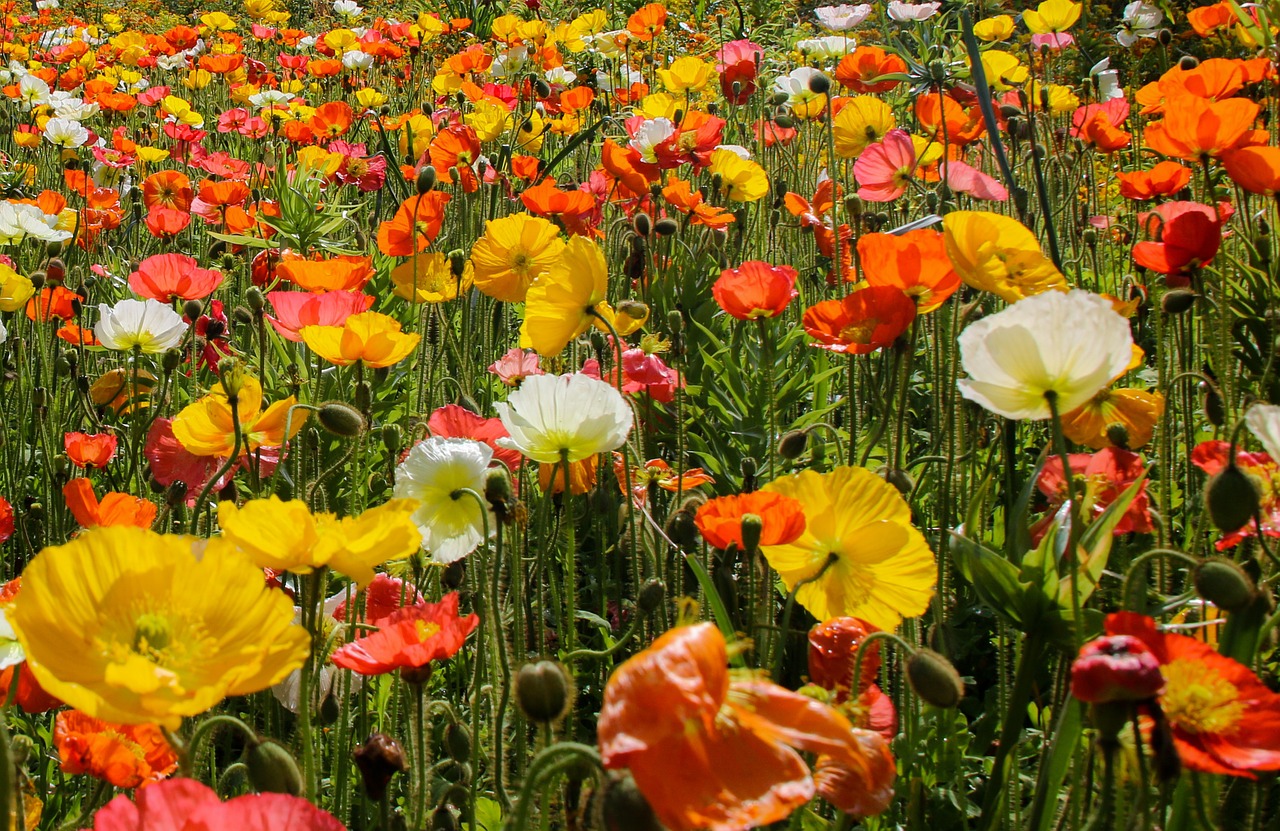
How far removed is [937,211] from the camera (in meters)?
2.79

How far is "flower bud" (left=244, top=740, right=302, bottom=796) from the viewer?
2.96ft

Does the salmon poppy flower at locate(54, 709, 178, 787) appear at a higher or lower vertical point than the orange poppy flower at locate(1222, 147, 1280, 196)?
lower

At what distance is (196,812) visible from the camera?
2.23ft

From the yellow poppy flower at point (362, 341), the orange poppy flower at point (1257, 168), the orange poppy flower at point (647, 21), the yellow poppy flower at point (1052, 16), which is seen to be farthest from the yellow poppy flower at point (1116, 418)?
the orange poppy flower at point (647, 21)

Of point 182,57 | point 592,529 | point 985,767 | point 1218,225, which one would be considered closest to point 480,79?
point 182,57

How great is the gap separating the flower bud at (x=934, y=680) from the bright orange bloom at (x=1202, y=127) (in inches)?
64.4

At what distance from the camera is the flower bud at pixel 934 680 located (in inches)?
39.1

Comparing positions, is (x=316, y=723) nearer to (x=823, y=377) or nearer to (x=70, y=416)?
(x=823, y=377)

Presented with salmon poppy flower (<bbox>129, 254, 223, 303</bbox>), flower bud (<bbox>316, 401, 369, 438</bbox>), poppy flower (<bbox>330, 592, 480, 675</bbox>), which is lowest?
salmon poppy flower (<bbox>129, 254, 223, 303</bbox>)

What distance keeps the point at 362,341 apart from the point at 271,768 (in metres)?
0.87

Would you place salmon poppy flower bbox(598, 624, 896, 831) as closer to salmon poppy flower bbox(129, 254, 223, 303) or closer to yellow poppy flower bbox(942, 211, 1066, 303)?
yellow poppy flower bbox(942, 211, 1066, 303)

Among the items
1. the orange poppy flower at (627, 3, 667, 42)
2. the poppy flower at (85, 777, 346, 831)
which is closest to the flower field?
the poppy flower at (85, 777, 346, 831)

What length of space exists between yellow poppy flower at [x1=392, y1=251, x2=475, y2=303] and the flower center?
173 centimetres

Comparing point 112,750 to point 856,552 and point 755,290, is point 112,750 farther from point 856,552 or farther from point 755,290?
point 755,290
